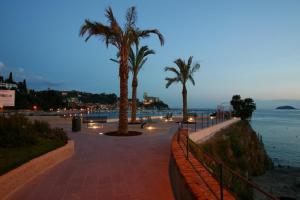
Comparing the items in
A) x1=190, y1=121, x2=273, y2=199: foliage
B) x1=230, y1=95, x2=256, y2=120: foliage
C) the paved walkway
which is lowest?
x1=190, y1=121, x2=273, y2=199: foliage

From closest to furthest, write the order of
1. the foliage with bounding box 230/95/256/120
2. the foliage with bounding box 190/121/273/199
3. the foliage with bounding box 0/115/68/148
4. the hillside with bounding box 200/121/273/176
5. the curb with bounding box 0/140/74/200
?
1. the curb with bounding box 0/140/74/200
2. the foliage with bounding box 0/115/68/148
3. the foliage with bounding box 190/121/273/199
4. the hillside with bounding box 200/121/273/176
5. the foliage with bounding box 230/95/256/120

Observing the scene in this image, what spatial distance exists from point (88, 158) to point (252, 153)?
1981 centimetres

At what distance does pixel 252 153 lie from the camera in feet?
81.6

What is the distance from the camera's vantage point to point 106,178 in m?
6.76

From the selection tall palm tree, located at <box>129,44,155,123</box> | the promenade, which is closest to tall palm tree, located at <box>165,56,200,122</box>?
tall palm tree, located at <box>129,44,155,123</box>

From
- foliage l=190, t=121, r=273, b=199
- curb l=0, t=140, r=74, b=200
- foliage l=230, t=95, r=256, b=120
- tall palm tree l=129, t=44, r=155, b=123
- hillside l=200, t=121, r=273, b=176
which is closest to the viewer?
curb l=0, t=140, r=74, b=200

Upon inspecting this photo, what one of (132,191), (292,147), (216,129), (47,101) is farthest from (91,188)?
(47,101)

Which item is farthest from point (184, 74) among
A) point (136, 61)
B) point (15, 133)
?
point (15, 133)

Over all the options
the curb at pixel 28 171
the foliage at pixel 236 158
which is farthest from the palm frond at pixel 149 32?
the curb at pixel 28 171

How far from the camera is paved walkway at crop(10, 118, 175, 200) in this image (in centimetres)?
568

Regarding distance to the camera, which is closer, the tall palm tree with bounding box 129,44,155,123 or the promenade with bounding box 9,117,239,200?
the promenade with bounding box 9,117,239,200

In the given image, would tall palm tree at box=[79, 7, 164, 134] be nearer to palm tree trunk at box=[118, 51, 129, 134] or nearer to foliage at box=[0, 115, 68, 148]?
palm tree trunk at box=[118, 51, 129, 134]

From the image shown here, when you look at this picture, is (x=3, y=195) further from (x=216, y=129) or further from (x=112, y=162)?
(x=216, y=129)

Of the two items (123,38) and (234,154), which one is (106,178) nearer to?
(123,38)
